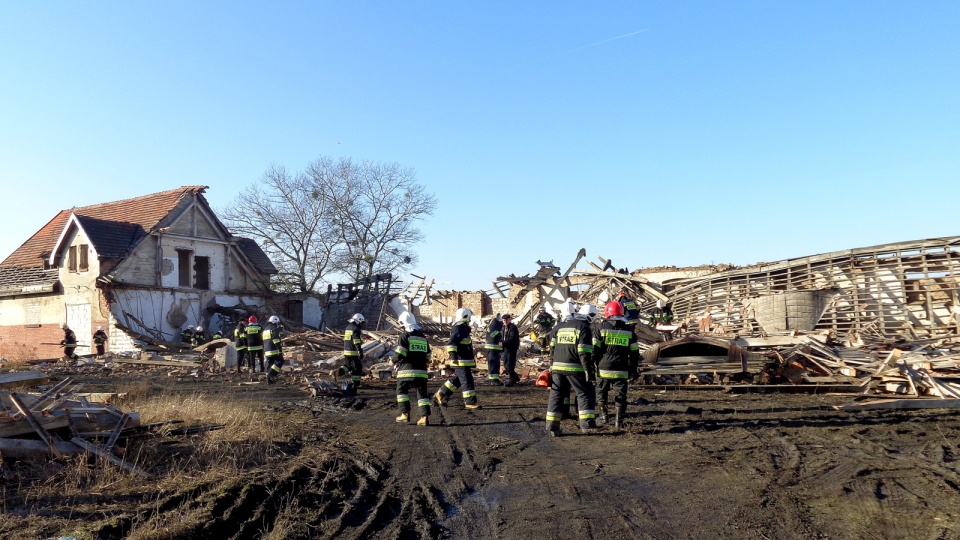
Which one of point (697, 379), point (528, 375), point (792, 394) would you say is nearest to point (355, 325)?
point (528, 375)

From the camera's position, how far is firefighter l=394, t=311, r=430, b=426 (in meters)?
10.3

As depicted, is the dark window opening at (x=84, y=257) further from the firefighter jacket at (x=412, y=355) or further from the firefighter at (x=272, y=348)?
the firefighter jacket at (x=412, y=355)

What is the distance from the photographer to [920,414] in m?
10.3

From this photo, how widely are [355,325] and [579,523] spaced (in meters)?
9.02

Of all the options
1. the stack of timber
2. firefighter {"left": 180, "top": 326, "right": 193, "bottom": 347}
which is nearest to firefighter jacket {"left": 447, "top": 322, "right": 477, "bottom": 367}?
the stack of timber

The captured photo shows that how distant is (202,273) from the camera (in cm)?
3164

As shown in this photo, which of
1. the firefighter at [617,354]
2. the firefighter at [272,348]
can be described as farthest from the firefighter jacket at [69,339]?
the firefighter at [617,354]

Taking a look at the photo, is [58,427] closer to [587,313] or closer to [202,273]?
[587,313]

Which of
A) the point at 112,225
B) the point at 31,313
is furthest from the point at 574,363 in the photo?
the point at 31,313

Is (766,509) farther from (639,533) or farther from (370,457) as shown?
(370,457)

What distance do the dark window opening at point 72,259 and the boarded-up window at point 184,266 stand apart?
12.8 ft

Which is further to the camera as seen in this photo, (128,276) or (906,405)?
(128,276)

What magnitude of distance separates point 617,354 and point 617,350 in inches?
2.2

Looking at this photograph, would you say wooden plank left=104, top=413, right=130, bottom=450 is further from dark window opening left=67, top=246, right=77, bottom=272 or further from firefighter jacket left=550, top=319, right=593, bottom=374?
dark window opening left=67, top=246, right=77, bottom=272
